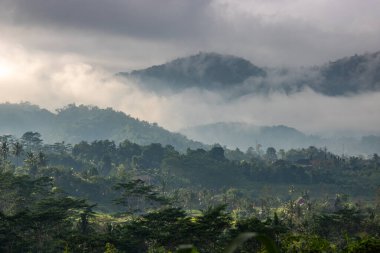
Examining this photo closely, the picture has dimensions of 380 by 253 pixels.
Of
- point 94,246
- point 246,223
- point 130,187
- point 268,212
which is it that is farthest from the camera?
point 268,212

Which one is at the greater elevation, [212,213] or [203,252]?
[212,213]

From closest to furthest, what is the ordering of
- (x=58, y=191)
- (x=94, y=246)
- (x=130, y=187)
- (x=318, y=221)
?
(x=94, y=246)
(x=318, y=221)
(x=130, y=187)
(x=58, y=191)

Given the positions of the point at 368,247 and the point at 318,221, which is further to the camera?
the point at 318,221

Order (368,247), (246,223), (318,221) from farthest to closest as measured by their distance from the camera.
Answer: (318,221)
(246,223)
(368,247)

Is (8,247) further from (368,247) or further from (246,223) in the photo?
(368,247)

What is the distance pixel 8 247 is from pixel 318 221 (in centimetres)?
6220

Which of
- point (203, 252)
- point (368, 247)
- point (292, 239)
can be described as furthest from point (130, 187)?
point (368, 247)

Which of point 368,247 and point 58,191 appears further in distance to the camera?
point 58,191

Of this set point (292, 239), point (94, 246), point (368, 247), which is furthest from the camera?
point (94, 246)

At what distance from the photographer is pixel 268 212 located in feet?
637

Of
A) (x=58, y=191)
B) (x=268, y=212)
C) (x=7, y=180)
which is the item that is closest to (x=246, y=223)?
(x=7, y=180)

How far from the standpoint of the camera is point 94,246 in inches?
3105

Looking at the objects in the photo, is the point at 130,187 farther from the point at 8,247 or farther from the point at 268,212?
the point at 268,212

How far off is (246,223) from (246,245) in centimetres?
433
